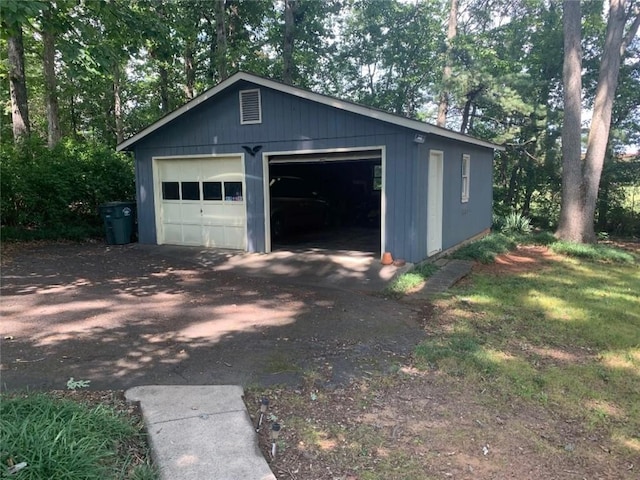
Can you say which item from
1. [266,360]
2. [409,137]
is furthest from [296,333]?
[409,137]

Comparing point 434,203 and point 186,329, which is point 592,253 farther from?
point 186,329

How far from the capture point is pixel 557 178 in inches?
695

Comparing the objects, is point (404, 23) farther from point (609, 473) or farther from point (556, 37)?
point (609, 473)

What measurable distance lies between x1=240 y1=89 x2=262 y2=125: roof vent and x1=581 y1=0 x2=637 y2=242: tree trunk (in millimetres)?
9127

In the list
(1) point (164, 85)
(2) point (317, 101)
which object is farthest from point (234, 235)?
(1) point (164, 85)

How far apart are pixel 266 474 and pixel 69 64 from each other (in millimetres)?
7384

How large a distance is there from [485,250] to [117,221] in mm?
8621

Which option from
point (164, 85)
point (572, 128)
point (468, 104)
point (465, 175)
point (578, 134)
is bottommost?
point (465, 175)

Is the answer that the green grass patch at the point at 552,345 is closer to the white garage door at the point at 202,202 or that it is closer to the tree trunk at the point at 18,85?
the white garage door at the point at 202,202

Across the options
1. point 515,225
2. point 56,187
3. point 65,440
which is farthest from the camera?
point 515,225

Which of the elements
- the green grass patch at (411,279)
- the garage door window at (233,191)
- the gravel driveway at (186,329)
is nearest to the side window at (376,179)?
the garage door window at (233,191)

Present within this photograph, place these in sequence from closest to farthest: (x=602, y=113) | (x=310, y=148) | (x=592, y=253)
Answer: (x=310, y=148) < (x=592, y=253) < (x=602, y=113)

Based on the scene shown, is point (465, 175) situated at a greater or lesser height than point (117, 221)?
greater

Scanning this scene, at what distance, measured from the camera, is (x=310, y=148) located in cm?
944
